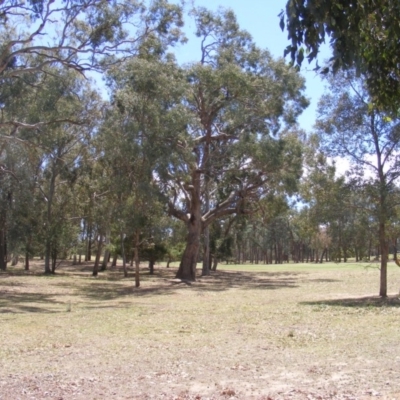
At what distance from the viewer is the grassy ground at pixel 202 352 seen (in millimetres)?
7219

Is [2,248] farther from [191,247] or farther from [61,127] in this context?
[61,127]

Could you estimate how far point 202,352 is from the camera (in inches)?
390

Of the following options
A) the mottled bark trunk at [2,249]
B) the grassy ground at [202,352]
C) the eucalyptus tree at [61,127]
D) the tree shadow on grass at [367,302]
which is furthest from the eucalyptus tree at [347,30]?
the mottled bark trunk at [2,249]

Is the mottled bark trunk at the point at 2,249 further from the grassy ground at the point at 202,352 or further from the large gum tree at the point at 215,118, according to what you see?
the grassy ground at the point at 202,352

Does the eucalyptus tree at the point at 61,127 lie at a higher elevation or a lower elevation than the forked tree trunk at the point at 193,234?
higher

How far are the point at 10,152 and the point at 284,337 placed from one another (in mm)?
21977

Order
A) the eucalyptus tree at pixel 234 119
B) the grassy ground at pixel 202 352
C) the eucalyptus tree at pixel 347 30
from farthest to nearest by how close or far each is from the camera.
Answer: the eucalyptus tree at pixel 234 119 < the grassy ground at pixel 202 352 < the eucalyptus tree at pixel 347 30

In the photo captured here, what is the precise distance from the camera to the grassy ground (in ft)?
23.7

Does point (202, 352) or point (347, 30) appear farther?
point (202, 352)

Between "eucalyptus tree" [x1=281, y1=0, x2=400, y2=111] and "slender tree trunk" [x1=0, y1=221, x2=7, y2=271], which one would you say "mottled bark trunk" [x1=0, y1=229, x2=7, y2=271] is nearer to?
"slender tree trunk" [x1=0, y1=221, x2=7, y2=271]

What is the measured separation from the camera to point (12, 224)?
3988cm

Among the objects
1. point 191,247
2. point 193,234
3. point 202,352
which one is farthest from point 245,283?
point 202,352

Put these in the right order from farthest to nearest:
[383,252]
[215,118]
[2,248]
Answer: [2,248] < [215,118] < [383,252]

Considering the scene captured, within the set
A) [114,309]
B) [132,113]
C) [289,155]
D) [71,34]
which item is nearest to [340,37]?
[114,309]
